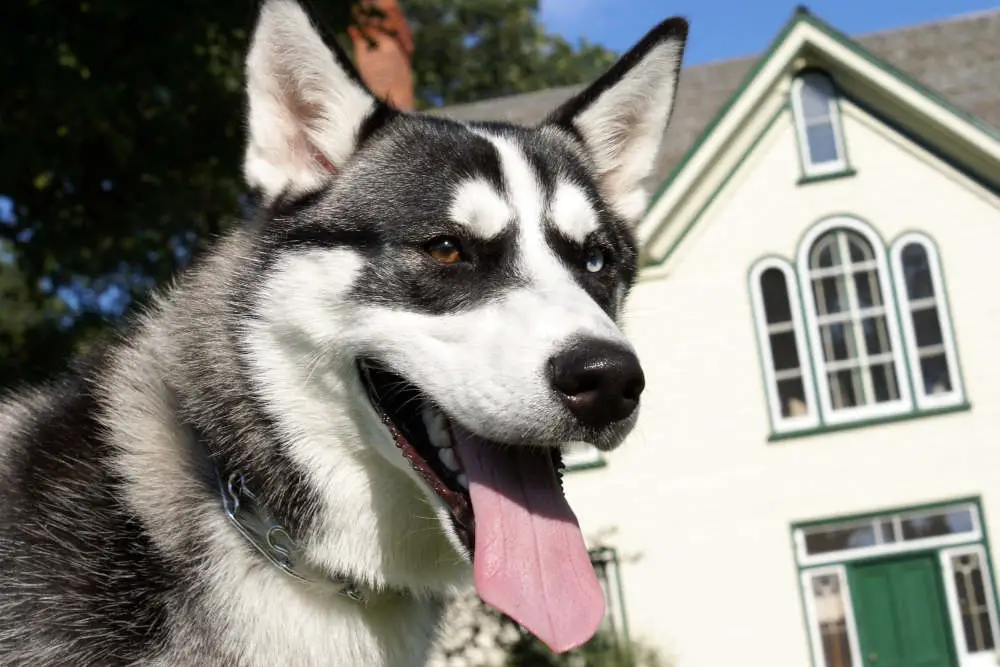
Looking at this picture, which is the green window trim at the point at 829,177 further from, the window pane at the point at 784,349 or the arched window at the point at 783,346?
the window pane at the point at 784,349

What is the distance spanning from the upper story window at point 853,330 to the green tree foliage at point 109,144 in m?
8.07

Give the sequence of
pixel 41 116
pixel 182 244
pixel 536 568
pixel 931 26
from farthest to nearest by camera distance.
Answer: pixel 931 26, pixel 182 244, pixel 41 116, pixel 536 568

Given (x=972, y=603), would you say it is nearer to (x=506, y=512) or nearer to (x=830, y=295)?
(x=830, y=295)

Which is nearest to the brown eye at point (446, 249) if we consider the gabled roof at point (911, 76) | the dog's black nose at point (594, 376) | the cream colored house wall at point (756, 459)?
the dog's black nose at point (594, 376)

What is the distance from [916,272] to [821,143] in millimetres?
2183

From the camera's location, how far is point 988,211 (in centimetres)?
1495

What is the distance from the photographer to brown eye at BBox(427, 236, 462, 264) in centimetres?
303

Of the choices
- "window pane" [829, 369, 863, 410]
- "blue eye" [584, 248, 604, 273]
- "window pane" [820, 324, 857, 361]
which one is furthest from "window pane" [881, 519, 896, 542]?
"blue eye" [584, 248, 604, 273]

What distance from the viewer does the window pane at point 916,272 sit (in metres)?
15.0

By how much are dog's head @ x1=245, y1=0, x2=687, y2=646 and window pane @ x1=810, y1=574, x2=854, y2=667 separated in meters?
12.5

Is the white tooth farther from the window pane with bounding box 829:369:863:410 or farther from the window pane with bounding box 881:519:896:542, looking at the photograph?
the window pane with bounding box 881:519:896:542

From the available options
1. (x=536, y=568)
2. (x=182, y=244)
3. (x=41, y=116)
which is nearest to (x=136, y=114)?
(x=41, y=116)

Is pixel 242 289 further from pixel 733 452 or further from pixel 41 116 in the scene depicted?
pixel 733 452

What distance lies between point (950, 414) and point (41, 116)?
11683 millimetres
